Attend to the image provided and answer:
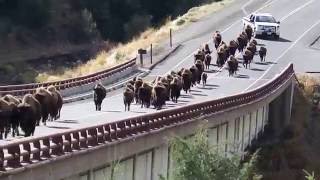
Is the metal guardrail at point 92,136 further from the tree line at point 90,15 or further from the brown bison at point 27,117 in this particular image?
the tree line at point 90,15

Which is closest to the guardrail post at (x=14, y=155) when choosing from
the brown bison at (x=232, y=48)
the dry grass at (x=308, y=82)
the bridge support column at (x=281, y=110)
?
the bridge support column at (x=281, y=110)

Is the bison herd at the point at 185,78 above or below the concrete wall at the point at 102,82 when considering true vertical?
above

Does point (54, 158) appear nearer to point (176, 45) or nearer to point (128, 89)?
point (128, 89)

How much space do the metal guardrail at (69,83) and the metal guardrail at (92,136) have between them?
9.45 meters

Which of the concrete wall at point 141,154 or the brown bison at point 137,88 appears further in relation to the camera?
the brown bison at point 137,88

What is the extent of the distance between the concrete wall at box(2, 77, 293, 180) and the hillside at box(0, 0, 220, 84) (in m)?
42.2

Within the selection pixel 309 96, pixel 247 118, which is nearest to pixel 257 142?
pixel 247 118

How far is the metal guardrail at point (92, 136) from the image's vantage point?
22594 mm

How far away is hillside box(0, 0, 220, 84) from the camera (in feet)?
305

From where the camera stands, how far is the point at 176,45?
68.0 meters

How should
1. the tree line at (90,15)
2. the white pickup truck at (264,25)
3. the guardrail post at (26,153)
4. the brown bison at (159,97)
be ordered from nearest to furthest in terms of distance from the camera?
the guardrail post at (26,153), the brown bison at (159,97), the white pickup truck at (264,25), the tree line at (90,15)

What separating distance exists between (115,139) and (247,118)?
1947cm

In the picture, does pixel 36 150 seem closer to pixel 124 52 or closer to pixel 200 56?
pixel 200 56

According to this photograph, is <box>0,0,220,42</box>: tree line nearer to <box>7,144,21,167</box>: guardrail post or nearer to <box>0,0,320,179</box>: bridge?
<box>0,0,320,179</box>: bridge
